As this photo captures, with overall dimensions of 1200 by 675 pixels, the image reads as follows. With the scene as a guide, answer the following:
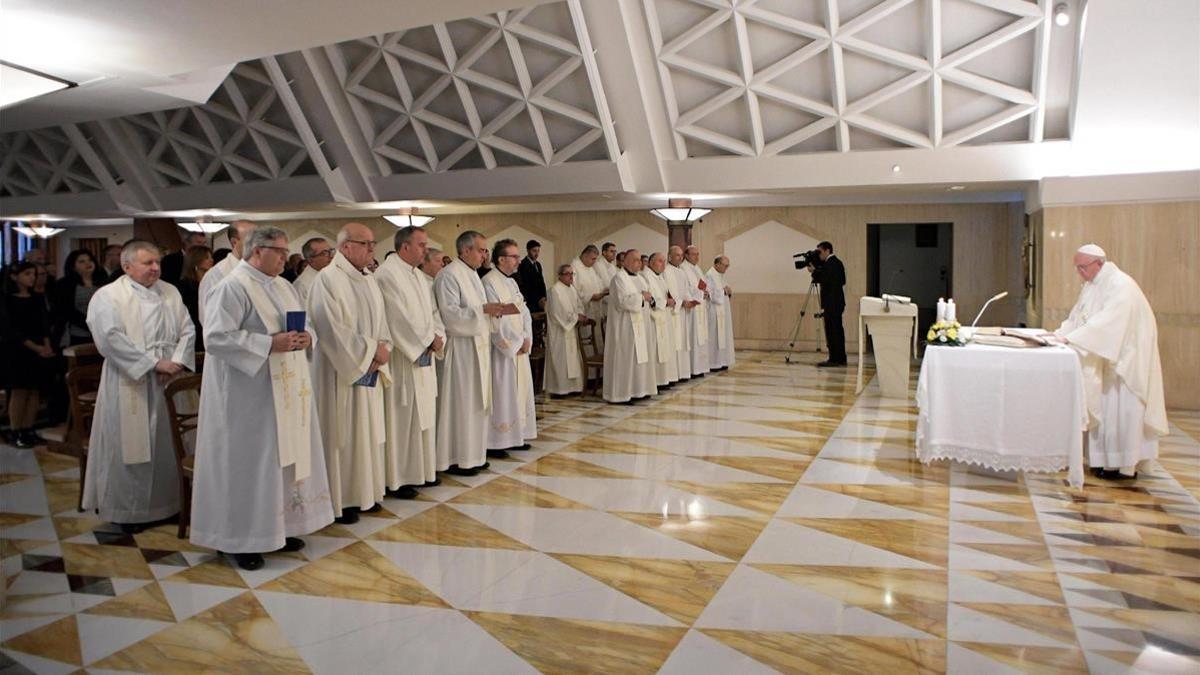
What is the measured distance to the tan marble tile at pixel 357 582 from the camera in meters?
4.23

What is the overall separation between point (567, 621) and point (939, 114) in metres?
9.90

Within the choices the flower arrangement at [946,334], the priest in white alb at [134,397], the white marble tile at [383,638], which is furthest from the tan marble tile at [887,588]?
the priest in white alb at [134,397]

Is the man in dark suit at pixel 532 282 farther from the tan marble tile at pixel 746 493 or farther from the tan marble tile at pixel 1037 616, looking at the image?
the tan marble tile at pixel 1037 616

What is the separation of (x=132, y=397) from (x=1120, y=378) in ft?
22.6

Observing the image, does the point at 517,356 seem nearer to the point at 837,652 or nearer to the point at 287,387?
the point at 287,387

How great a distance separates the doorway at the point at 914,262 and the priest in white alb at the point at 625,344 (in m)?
10.3

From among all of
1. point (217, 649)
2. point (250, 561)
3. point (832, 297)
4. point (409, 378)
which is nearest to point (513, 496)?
point (409, 378)

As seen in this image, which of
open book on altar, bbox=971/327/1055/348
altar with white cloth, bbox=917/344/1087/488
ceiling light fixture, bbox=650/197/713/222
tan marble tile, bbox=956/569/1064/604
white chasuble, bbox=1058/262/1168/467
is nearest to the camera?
tan marble tile, bbox=956/569/1064/604

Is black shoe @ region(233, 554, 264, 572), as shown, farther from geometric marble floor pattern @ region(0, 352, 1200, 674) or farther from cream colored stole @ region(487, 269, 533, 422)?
cream colored stole @ region(487, 269, 533, 422)

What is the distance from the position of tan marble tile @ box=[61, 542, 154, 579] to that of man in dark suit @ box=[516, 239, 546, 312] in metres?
7.06

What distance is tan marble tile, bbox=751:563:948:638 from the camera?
399 centimetres

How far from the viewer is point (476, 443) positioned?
6.73m

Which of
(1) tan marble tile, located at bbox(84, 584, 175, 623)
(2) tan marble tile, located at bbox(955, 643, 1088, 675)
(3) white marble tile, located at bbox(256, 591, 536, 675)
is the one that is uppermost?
(1) tan marble tile, located at bbox(84, 584, 175, 623)

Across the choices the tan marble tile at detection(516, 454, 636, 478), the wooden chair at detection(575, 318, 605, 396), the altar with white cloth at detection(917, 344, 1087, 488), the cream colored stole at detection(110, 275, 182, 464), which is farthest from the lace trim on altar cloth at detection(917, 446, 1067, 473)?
the cream colored stole at detection(110, 275, 182, 464)
